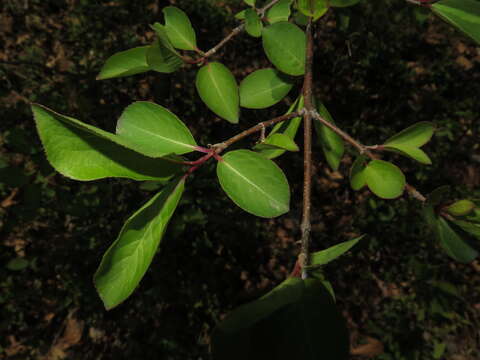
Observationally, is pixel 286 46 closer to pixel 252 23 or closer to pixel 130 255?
pixel 252 23

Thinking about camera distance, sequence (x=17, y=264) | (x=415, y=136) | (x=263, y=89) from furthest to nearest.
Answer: (x=17, y=264) < (x=263, y=89) < (x=415, y=136)

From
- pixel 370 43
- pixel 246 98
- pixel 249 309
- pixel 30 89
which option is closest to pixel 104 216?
pixel 30 89

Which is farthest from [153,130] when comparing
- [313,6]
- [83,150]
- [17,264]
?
[17,264]

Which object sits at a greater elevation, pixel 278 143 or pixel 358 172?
pixel 278 143

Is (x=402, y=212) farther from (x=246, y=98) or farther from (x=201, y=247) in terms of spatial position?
(x=246, y=98)

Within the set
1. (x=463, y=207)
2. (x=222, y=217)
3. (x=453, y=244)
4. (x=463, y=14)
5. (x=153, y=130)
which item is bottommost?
(x=222, y=217)

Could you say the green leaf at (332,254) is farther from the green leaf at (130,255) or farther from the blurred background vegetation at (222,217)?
the blurred background vegetation at (222,217)

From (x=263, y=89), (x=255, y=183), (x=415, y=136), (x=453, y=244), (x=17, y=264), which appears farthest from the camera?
(x=17, y=264)
